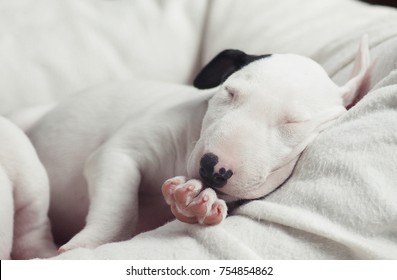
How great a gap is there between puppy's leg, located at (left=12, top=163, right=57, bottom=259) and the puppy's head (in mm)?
387

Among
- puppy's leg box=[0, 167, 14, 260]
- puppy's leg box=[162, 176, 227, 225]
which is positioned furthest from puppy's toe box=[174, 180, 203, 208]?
puppy's leg box=[0, 167, 14, 260]

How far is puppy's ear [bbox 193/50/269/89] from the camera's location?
3.90 feet

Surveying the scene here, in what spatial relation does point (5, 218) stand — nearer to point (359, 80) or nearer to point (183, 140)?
point (183, 140)

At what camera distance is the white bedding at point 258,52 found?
33.9 inches

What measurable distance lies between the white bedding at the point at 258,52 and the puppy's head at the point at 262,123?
0.03 metres

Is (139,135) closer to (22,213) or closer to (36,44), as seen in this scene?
(22,213)

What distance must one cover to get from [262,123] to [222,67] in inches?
11.0

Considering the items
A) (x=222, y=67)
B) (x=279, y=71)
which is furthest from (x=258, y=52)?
(x=279, y=71)

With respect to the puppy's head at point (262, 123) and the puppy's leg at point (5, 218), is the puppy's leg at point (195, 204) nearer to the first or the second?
the puppy's head at point (262, 123)

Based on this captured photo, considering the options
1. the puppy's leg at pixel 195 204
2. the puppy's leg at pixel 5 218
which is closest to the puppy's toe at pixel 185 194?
the puppy's leg at pixel 195 204

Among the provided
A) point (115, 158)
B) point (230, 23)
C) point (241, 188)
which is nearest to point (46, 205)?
point (115, 158)

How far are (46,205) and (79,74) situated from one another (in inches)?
22.5

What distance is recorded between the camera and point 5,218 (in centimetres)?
109

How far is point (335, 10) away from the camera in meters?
1.75
